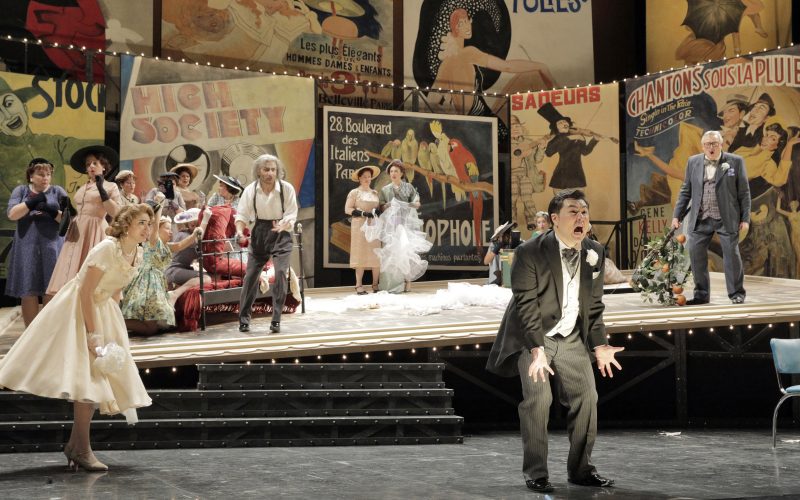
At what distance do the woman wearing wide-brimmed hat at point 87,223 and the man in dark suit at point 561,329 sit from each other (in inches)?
171

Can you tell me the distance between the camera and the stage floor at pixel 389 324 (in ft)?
23.1

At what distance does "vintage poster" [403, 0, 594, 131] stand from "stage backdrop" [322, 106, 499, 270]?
579 mm

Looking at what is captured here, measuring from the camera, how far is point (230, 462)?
5.58 metres

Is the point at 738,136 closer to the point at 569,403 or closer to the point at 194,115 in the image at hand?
the point at 194,115

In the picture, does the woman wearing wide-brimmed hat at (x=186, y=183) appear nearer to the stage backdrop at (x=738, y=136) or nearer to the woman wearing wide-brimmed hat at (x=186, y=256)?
the woman wearing wide-brimmed hat at (x=186, y=256)

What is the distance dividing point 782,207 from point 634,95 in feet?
9.58

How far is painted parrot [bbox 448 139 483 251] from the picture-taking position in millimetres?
13852

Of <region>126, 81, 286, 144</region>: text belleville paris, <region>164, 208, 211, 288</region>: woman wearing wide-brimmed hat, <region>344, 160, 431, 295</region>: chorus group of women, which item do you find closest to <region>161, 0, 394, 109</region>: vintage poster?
<region>126, 81, 286, 144</region>: text belleville paris

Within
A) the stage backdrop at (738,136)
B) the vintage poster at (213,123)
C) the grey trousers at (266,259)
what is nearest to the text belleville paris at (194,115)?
the vintage poster at (213,123)

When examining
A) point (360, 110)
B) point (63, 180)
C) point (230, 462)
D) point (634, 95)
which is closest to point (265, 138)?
point (360, 110)

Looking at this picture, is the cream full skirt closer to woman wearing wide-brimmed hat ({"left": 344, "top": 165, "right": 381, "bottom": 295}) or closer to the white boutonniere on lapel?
the white boutonniere on lapel

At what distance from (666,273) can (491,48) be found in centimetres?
671

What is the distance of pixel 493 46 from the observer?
14719 millimetres

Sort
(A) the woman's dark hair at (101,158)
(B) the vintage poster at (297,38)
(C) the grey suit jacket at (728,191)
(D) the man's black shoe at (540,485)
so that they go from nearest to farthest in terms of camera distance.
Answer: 1. (D) the man's black shoe at (540,485)
2. (A) the woman's dark hair at (101,158)
3. (C) the grey suit jacket at (728,191)
4. (B) the vintage poster at (297,38)
